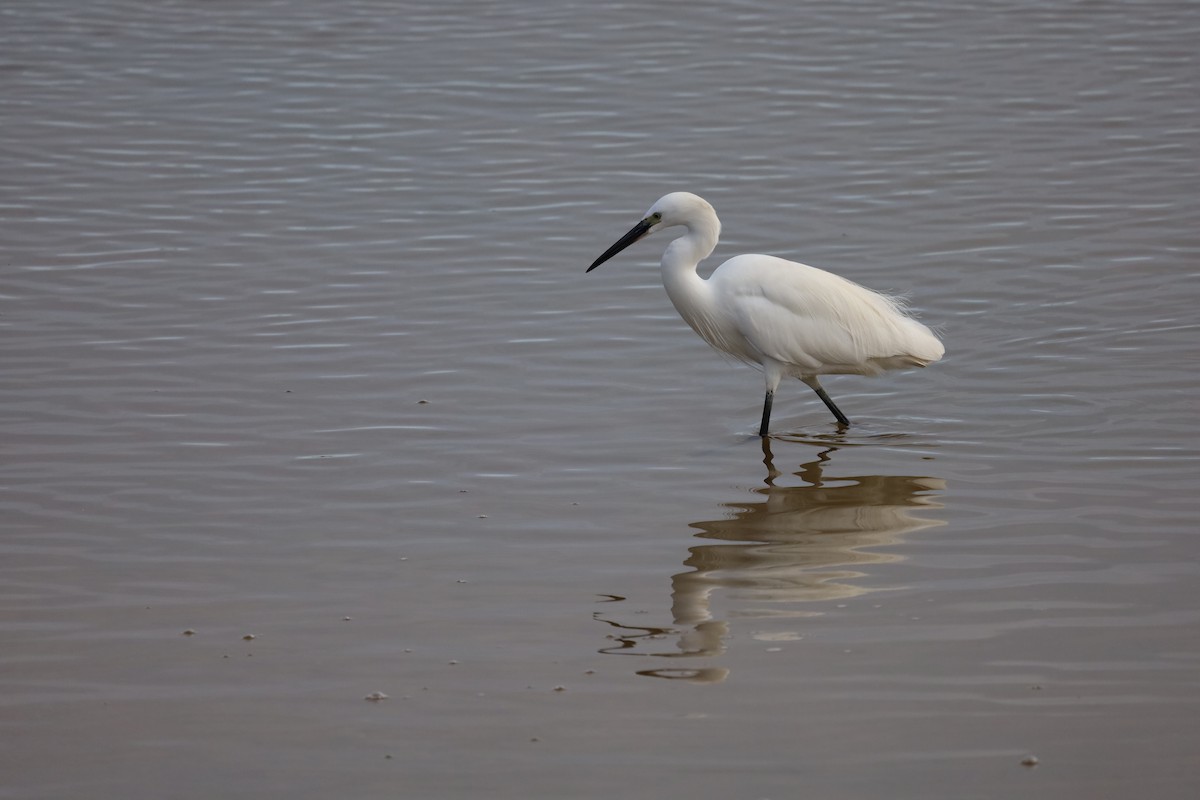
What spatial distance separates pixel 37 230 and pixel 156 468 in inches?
145

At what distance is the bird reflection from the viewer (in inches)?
171

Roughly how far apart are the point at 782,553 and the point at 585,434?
1.34 metres

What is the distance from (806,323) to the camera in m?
6.33

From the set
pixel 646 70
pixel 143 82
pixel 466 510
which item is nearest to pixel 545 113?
pixel 646 70

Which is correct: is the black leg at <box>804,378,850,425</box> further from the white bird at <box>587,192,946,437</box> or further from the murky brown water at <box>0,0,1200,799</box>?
the murky brown water at <box>0,0,1200,799</box>

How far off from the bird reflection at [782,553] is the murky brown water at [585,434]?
0.07 feet

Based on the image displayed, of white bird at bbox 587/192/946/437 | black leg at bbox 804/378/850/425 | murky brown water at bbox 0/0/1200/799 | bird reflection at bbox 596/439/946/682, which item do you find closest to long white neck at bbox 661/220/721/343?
white bird at bbox 587/192/946/437

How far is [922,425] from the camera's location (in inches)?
248

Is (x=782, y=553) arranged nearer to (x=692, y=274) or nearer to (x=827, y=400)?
(x=827, y=400)

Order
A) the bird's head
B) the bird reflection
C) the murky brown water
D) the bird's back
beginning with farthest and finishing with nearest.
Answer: the bird's head → the bird's back → the bird reflection → the murky brown water

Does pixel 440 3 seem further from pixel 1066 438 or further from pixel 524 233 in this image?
pixel 1066 438

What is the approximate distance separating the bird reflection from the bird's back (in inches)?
19.8

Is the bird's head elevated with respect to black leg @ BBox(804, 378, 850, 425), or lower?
elevated

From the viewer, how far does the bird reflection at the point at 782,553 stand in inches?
171
